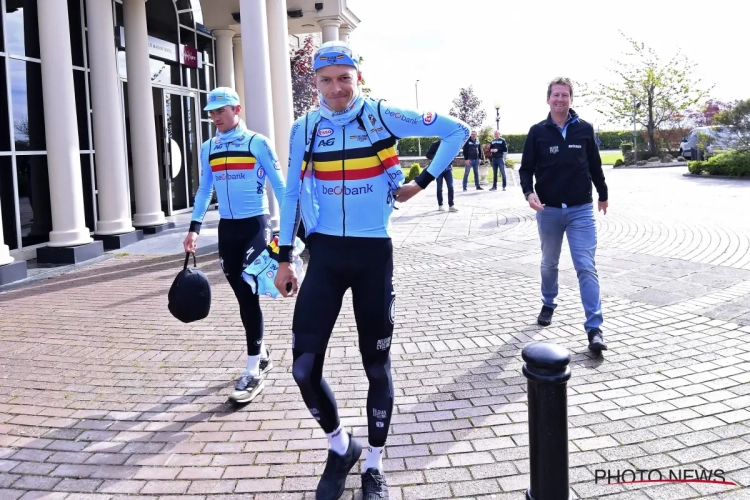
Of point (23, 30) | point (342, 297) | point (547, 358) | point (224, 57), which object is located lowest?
point (547, 358)

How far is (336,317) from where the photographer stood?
121 inches

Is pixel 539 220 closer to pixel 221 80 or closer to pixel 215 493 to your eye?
pixel 215 493

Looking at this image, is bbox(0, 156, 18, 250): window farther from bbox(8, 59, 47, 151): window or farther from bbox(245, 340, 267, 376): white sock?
bbox(245, 340, 267, 376): white sock

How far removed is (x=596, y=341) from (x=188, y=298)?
324 centimetres

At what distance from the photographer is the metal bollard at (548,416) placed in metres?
2.35

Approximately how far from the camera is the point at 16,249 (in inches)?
426

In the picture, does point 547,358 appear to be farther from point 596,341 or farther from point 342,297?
point 596,341

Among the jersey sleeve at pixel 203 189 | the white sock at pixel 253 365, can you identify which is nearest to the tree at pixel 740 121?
the jersey sleeve at pixel 203 189

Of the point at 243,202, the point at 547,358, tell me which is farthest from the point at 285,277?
the point at 243,202

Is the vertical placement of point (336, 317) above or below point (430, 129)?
below

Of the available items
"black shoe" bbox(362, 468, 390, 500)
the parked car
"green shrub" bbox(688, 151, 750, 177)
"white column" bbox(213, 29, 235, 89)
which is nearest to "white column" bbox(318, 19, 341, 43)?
"white column" bbox(213, 29, 235, 89)

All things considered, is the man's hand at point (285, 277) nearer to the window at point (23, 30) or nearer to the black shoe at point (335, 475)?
the black shoe at point (335, 475)

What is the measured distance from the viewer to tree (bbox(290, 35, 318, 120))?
79.9ft

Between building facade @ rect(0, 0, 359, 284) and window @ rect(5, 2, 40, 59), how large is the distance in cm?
2
